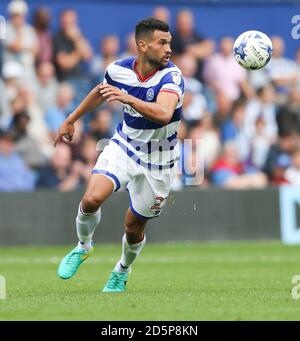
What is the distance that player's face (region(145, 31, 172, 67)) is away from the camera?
10523 millimetres

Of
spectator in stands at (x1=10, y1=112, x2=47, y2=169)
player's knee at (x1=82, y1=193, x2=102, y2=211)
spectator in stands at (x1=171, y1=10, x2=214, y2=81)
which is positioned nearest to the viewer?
player's knee at (x1=82, y1=193, x2=102, y2=211)

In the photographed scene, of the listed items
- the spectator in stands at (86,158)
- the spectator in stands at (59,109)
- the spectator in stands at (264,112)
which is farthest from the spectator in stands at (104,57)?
the spectator in stands at (264,112)

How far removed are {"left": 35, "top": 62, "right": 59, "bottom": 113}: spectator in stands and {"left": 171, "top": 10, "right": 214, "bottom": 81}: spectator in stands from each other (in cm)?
265

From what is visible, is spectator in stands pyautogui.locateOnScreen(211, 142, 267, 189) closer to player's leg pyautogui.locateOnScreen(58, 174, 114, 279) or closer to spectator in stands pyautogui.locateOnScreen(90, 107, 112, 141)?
spectator in stands pyautogui.locateOnScreen(90, 107, 112, 141)

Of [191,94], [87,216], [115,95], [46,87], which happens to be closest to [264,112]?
[191,94]

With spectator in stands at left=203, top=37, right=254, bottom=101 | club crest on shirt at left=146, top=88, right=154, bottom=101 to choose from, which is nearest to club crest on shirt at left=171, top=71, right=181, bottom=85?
club crest on shirt at left=146, top=88, right=154, bottom=101

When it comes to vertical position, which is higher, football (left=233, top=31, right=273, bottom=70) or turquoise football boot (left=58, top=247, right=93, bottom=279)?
football (left=233, top=31, right=273, bottom=70)

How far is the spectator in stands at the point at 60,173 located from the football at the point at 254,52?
8174 mm

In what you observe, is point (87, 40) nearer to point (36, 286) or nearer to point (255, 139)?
point (255, 139)

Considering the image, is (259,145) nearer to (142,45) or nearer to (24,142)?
(24,142)

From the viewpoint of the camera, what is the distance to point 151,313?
862cm

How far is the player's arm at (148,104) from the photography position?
9.89 meters

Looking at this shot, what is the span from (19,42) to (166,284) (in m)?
8.99

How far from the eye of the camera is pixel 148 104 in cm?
998
